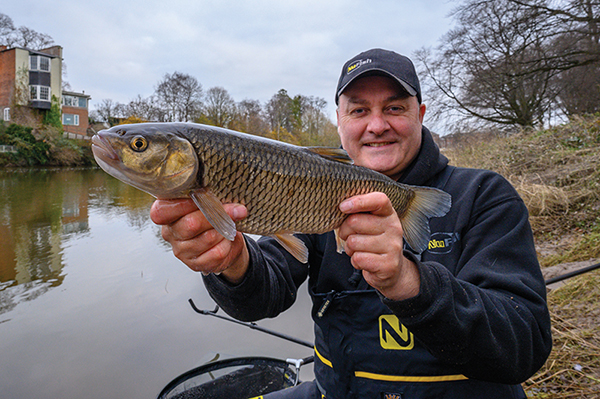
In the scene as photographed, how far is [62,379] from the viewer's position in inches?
180

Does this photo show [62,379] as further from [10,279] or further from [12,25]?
[12,25]

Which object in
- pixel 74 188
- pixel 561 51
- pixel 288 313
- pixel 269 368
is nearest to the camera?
pixel 269 368

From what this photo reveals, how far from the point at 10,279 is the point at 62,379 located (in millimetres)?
3856

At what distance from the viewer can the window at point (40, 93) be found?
112 feet

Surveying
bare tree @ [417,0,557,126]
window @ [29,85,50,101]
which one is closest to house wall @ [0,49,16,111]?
window @ [29,85,50,101]

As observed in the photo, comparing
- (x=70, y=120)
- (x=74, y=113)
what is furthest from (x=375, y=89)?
(x=74, y=113)

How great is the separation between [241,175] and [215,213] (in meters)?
0.18

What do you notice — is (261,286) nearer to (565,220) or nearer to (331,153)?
(331,153)

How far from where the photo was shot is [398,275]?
1.31m

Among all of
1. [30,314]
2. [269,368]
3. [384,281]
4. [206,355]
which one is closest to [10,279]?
[30,314]

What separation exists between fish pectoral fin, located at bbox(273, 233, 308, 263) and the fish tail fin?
0.49 metres

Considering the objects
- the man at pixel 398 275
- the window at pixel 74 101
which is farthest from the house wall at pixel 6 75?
the man at pixel 398 275

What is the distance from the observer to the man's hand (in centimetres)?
130

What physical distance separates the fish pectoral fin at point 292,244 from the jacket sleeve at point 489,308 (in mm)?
463
